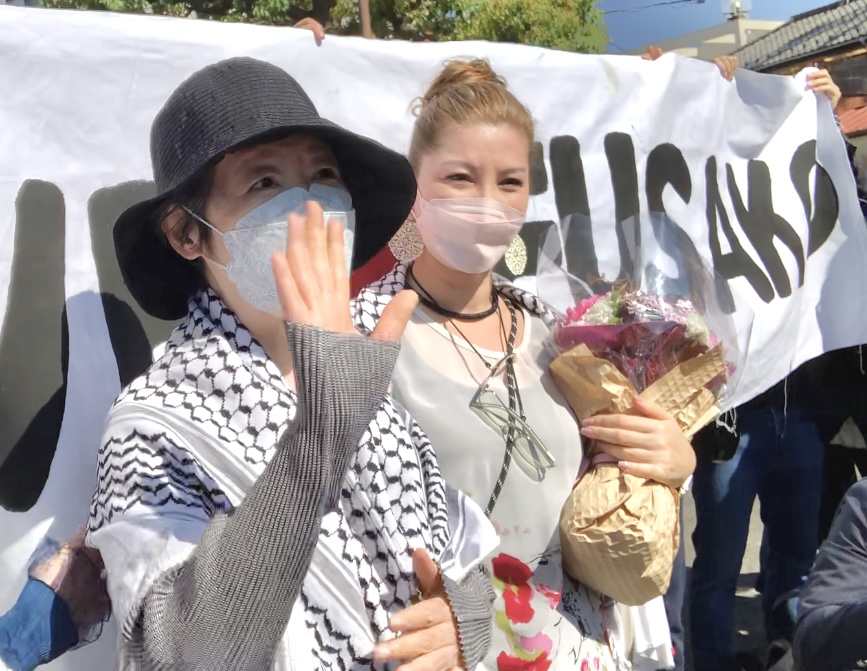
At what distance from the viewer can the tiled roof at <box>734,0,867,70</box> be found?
14867mm

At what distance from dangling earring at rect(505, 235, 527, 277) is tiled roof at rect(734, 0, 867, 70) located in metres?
12.0

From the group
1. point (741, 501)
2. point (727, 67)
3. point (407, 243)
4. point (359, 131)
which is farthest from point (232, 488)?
point (727, 67)

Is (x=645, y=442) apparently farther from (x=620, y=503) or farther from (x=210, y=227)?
(x=210, y=227)

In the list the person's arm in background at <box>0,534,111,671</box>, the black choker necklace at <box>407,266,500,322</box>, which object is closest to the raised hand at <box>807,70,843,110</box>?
the black choker necklace at <box>407,266,500,322</box>

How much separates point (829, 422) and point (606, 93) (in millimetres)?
1423

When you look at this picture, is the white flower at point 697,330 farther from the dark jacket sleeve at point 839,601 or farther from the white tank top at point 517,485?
the dark jacket sleeve at point 839,601

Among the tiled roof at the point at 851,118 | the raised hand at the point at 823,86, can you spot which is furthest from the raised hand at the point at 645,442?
the tiled roof at the point at 851,118

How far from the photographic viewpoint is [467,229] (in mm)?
1736

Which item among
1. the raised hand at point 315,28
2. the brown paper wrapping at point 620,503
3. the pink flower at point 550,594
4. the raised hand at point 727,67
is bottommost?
the pink flower at point 550,594

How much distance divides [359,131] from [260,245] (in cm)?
118

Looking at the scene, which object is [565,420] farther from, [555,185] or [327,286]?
[555,185]

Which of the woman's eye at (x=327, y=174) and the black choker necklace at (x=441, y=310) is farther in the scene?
the black choker necklace at (x=441, y=310)

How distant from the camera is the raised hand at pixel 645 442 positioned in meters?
1.61

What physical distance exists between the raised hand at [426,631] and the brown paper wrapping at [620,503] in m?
0.44
